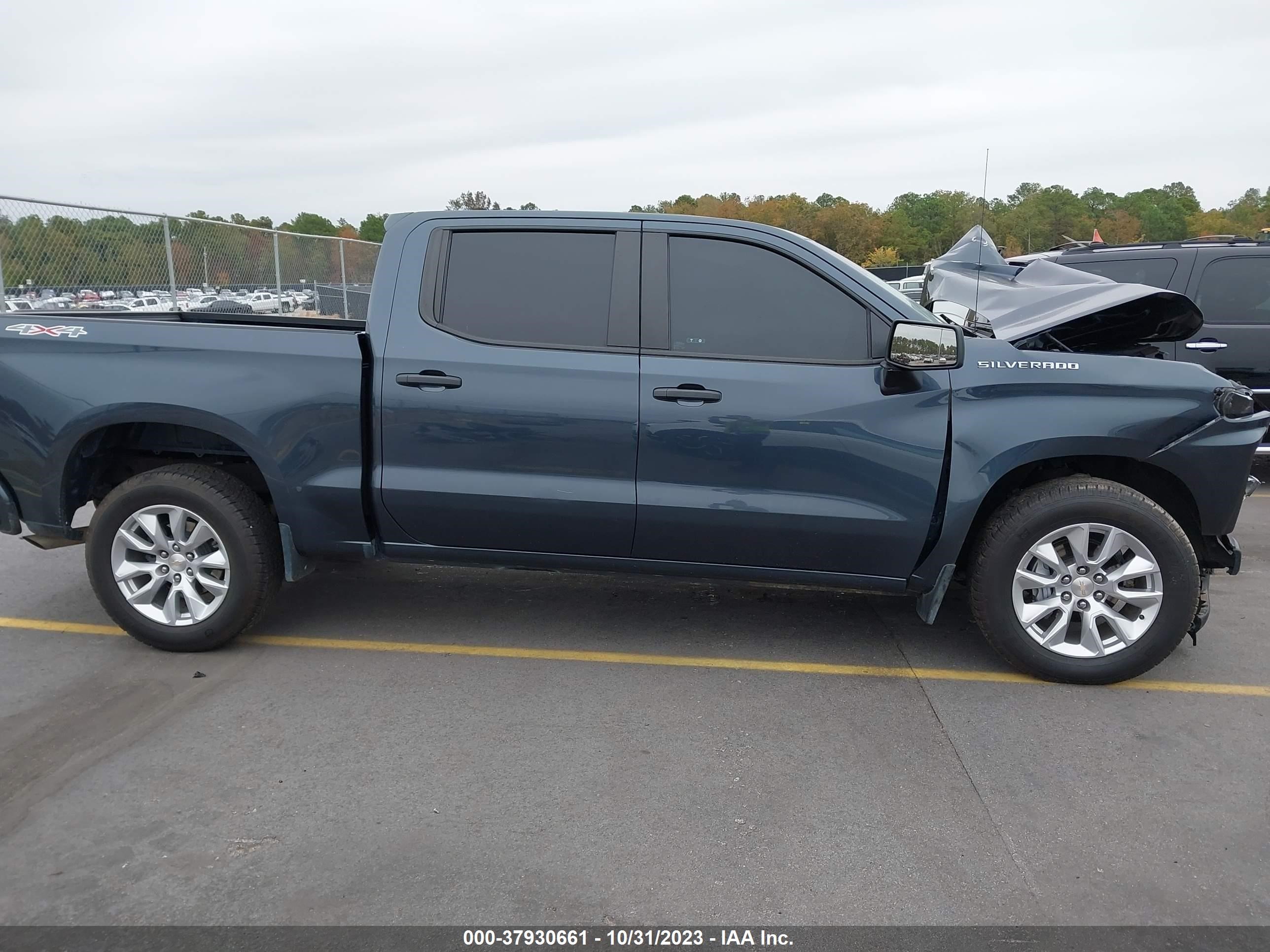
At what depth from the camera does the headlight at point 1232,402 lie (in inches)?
153

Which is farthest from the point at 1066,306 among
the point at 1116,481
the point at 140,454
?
the point at 140,454

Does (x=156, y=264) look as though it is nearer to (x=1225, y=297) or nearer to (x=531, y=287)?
(x=531, y=287)

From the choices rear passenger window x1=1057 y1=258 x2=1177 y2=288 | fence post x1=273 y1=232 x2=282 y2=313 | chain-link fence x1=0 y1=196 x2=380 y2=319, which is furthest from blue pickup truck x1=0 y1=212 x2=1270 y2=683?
fence post x1=273 y1=232 x2=282 y2=313

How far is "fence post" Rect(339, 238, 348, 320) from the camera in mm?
16297

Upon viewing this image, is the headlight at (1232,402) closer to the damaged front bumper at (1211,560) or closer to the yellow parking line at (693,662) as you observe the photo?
the damaged front bumper at (1211,560)

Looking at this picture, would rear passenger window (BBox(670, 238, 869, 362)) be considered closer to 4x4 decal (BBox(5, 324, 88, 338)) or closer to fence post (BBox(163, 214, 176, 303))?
4x4 decal (BBox(5, 324, 88, 338))

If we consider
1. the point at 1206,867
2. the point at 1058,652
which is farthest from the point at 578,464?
the point at 1206,867

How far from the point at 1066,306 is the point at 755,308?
1.79m

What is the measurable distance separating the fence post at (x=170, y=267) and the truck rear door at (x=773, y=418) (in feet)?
29.2

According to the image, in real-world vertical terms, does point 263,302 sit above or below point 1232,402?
above

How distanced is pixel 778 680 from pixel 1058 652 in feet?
3.94

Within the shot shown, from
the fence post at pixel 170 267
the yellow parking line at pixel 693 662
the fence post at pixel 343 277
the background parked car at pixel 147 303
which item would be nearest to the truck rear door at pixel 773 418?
the yellow parking line at pixel 693 662

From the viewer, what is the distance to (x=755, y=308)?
13.1 feet

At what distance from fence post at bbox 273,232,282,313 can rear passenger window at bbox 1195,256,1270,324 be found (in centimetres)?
1149
